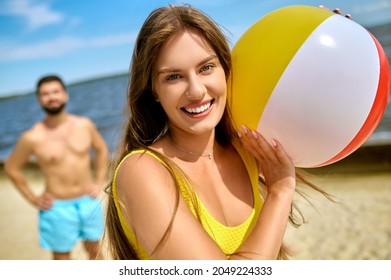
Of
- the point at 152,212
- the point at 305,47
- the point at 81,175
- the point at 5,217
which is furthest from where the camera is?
the point at 5,217

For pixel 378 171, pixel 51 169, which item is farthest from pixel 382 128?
pixel 51 169

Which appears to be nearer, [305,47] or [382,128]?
[305,47]

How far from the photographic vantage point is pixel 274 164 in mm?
1608

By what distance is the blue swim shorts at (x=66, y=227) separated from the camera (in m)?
3.67

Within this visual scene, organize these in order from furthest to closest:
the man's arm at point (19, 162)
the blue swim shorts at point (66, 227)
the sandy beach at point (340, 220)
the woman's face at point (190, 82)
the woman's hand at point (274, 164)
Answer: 1. the sandy beach at point (340, 220)
2. the man's arm at point (19, 162)
3. the blue swim shorts at point (66, 227)
4. the woman's hand at point (274, 164)
5. the woman's face at point (190, 82)

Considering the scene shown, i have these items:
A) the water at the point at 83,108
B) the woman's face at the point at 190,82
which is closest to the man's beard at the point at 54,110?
the woman's face at the point at 190,82

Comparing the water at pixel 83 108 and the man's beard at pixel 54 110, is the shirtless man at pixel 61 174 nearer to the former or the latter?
the man's beard at pixel 54 110

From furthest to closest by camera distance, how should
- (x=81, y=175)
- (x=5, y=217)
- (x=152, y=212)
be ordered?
1. (x=5, y=217)
2. (x=81, y=175)
3. (x=152, y=212)

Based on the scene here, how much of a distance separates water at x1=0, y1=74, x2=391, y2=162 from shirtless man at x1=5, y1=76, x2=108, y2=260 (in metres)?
7.31

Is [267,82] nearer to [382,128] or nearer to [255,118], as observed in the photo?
[255,118]

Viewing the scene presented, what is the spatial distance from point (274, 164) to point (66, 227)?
8.00 ft

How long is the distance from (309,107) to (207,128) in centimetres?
31

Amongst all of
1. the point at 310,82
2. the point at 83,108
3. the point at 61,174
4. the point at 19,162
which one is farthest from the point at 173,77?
the point at 83,108

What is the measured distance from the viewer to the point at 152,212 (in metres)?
1.39
